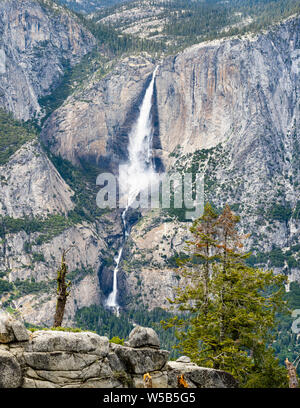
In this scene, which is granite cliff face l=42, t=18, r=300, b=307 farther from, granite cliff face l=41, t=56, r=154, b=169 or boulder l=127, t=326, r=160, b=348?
boulder l=127, t=326, r=160, b=348

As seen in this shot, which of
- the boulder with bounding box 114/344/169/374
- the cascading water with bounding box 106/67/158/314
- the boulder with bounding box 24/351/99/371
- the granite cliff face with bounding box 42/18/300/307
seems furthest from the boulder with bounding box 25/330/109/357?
the cascading water with bounding box 106/67/158/314

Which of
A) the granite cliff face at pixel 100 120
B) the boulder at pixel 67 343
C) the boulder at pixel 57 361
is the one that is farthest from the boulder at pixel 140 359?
the granite cliff face at pixel 100 120

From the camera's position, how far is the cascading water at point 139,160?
184 metres

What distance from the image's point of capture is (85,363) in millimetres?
27688

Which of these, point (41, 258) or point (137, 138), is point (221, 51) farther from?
point (41, 258)

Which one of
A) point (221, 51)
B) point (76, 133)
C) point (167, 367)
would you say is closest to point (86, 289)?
point (76, 133)

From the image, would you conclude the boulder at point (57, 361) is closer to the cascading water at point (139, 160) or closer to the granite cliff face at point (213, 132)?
the granite cliff face at point (213, 132)

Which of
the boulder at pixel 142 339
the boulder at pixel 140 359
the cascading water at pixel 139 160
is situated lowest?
the boulder at pixel 140 359

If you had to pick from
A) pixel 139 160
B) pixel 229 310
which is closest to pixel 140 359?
pixel 229 310

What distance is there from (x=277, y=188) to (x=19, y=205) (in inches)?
2883

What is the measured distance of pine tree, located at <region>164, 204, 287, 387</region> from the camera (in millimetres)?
36594

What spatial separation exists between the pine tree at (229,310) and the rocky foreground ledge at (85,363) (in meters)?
6.34

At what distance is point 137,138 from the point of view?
7682 inches

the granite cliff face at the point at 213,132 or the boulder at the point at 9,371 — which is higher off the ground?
the granite cliff face at the point at 213,132
